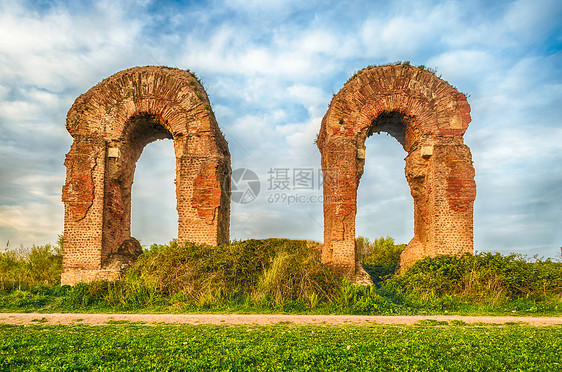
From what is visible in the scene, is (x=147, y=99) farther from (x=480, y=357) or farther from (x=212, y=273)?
(x=480, y=357)

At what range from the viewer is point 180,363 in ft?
14.5

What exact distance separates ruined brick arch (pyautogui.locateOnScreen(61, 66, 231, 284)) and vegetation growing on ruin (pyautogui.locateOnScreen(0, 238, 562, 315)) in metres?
1.16

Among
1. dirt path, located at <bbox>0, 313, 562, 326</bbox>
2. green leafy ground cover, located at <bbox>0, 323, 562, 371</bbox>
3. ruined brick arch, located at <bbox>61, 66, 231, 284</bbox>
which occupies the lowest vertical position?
dirt path, located at <bbox>0, 313, 562, 326</bbox>

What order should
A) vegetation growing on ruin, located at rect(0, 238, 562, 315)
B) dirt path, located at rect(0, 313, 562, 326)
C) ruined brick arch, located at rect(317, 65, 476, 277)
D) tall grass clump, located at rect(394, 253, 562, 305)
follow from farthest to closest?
ruined brick arch, located at rect(317, 65, 476, 277) → tall grass clump, located at rect(394, 253, 562, 305) → vegetation growing on ruin, located at rect(0, 238, 562, 315) → dirt path, located at rect(0, 313, 562, 326)

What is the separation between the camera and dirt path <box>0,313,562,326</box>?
305 inches

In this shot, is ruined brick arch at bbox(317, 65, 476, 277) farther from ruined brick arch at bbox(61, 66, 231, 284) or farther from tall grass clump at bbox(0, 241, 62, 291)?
tall grass clump at bbox(0, 241, 62, 291)

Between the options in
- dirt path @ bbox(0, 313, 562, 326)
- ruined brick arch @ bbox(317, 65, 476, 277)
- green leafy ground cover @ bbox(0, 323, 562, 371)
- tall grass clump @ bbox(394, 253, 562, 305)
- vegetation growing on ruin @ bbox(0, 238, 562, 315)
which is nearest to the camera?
green leafy ground cover @ bbox(0, 323, 562, 371)

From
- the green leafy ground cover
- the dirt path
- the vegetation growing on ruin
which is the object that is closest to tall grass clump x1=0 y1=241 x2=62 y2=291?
the vegetation growing on ruin

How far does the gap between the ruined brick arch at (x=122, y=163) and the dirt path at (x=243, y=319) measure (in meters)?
3.59

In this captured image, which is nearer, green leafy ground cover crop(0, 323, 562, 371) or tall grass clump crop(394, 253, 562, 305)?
green leafy ground cover crop(0, 323, 562, 371)

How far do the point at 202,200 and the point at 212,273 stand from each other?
287 cm

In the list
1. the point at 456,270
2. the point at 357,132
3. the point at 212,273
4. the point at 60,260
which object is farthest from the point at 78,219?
the point at 456,270

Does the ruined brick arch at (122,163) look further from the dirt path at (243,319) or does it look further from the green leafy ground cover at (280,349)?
the green leafy ground cover at (280,349)

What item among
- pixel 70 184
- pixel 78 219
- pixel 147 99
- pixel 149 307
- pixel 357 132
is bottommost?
pixel 149 307
